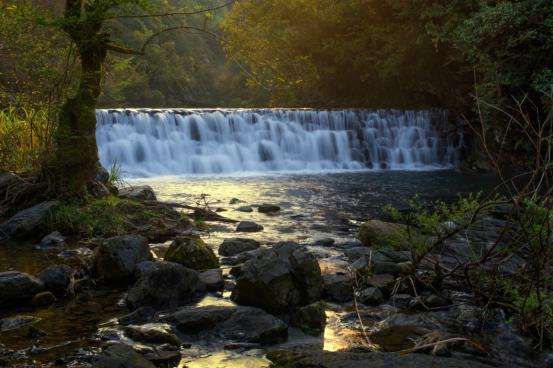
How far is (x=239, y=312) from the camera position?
5312 millimetres

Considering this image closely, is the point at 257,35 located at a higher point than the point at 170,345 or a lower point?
higher

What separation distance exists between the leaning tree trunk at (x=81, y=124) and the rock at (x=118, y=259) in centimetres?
305

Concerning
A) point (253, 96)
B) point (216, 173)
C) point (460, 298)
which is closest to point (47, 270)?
point (460, 298)

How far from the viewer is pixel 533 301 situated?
491 cm

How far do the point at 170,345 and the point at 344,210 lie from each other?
8120mm

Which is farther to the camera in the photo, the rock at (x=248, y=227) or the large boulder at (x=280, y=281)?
the rock at (x=248, y=227)

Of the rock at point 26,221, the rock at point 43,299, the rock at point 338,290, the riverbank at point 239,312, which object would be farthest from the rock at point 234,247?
the rock at point 26,221

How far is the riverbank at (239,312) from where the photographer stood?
15.0ft

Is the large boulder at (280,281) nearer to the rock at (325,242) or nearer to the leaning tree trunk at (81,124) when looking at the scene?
the rock at (325,242)

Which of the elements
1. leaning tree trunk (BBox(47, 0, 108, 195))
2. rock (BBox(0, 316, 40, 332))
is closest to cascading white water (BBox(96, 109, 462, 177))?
leaning tree trunk (BBox(47, 0, 108, 195))

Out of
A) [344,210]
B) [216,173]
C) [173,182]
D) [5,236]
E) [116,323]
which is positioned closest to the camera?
[116,323]

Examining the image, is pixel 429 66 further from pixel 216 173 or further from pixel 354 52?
pixel 216 173

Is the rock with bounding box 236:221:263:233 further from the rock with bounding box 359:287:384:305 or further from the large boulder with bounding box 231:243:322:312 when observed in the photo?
the rock with bounding box 359:287:384:305

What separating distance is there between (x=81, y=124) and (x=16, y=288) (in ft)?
14.3
